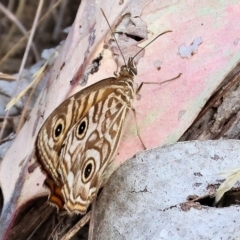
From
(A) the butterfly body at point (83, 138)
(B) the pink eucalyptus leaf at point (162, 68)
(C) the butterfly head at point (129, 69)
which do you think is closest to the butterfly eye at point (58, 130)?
(A) the butterfly body at point (83, 138)

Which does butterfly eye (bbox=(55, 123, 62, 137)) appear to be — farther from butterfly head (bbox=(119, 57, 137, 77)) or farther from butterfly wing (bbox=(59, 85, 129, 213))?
butterfly head (bbox=(119, 57, 137, 77))

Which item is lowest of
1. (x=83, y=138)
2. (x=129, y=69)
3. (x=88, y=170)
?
(x=88, y=170)

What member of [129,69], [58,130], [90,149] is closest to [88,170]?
[90,149]

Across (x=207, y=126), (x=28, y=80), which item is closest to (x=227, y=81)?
(x=207, y=126)

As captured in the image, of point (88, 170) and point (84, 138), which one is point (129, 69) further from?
point (88, 170)

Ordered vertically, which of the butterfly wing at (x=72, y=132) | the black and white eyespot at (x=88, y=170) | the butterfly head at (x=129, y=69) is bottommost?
the black and white eyespot at (x=88, y=170)

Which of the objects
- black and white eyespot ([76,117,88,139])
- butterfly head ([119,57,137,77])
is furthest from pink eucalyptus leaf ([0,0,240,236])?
black and white eyespot ([76,117,88,139])

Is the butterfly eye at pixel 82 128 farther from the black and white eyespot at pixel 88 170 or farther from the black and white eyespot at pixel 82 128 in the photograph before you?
the black and white eyespot at pixel 88 170
